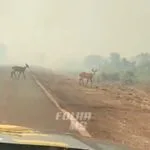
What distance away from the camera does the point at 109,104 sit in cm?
409

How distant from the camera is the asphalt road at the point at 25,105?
415 centimetres

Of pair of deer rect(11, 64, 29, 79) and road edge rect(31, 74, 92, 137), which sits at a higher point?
pair of deer rect(11, 64, 29, 79)

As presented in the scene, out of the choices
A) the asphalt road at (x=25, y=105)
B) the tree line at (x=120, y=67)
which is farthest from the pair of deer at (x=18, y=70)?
the tree line at (x=120, y=67)

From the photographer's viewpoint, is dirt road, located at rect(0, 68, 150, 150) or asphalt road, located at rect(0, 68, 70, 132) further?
asphalt road, located at rect(0, 68, 70, 132)

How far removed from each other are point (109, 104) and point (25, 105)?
68cm

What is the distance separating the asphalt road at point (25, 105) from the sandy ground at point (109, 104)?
4.5 inches

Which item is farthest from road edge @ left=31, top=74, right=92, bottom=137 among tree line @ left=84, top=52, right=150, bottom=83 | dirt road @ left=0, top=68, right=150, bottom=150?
tree line @ left=84, top=52, right=150, bottom=83

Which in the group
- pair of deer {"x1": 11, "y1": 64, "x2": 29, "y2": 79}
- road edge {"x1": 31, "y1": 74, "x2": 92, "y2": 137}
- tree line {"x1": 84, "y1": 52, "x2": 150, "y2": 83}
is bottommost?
road edge {"x1": 31, "y1": 74, "x2": 92, "y2": 137}

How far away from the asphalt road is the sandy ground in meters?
0.11

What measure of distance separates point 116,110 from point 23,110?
30.0 inches

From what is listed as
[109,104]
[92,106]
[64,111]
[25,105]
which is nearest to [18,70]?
[25,105]

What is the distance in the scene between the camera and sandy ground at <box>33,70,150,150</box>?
13.2ft

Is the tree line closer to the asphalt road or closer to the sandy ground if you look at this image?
the sandy ground

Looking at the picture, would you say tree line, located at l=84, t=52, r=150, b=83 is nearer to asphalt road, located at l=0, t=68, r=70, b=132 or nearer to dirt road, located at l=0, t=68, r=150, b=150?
dirt road, located at l=0, t=68, r=150, b=150
